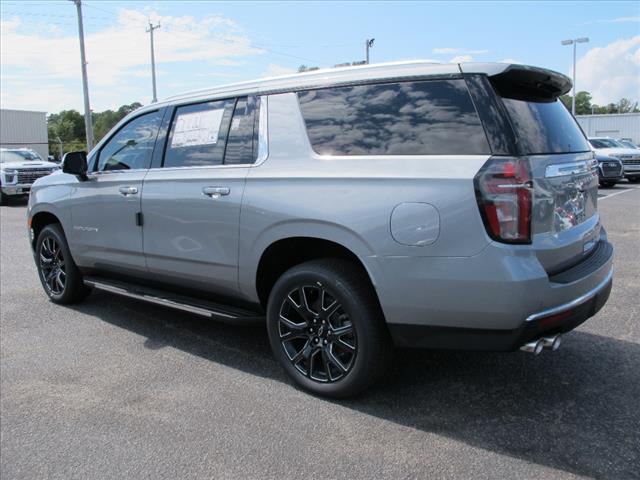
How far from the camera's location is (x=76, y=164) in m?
4.89

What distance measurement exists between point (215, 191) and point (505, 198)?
1.92m

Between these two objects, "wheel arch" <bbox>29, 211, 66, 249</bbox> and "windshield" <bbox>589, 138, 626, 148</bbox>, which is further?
"windshield" <bbox>589, 138, 626, 148</bbox>

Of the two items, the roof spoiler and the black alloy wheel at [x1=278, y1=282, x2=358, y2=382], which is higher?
the roof spoiler

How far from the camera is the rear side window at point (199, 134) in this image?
3932 mm

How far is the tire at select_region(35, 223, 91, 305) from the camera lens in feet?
17.6

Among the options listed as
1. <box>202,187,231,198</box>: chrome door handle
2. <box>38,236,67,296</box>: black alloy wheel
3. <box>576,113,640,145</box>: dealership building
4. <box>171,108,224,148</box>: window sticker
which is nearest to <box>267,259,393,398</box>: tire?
<box>202,187,231,198</box>: chrome door handle

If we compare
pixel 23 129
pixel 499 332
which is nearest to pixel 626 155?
pixel 499 332

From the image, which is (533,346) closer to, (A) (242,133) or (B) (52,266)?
(A) (242,133)

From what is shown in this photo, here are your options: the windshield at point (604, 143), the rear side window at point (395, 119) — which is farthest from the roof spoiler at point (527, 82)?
the windshield at point (604, 143)

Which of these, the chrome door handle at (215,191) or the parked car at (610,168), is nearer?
the chrome door handle at (215,191)

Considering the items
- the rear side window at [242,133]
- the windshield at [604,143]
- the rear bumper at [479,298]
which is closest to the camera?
the rear bumper at [479,298]

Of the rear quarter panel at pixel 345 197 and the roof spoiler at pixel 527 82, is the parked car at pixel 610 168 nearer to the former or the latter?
the roof spoiler at pixel 527 82

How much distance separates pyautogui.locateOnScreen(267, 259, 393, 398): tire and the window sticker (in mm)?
1233

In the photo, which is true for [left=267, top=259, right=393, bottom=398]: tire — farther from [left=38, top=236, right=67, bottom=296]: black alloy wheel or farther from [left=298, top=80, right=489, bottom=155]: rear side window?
[left=38, top=236, right=67, bottom=296]: black alloy wheel
